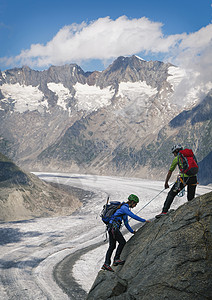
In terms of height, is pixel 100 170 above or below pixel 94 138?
below

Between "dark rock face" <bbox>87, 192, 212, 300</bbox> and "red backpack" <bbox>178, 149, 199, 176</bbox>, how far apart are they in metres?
1.07

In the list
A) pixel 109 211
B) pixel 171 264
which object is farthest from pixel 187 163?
pixel 171 264

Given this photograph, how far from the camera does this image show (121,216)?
9.41 metres

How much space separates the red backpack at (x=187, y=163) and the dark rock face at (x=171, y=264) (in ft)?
3.52

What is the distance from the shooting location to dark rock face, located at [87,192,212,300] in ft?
21.3

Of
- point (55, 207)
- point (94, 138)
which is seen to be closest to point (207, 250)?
point (55, 207)

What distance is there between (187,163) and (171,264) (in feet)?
10.3

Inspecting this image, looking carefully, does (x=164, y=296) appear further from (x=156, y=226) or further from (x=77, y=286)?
(x=77, y=286)

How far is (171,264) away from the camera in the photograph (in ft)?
23.0

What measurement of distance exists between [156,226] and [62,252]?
34.0ft

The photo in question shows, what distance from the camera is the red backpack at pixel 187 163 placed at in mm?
9023

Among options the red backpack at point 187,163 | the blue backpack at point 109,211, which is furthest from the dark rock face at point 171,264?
the blue backpack at point 109,211

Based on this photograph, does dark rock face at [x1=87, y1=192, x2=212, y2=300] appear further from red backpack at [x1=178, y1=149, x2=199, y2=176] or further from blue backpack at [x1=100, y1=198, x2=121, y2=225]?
blue backpack at [x1=100, y1=198, x2=121, y2=225]

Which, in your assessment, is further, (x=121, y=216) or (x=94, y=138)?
(x=94, y=138)
